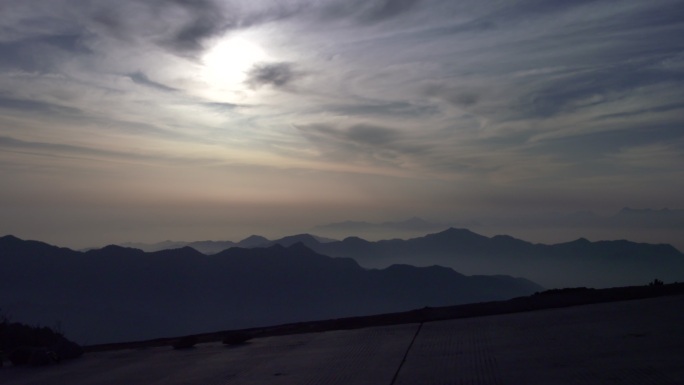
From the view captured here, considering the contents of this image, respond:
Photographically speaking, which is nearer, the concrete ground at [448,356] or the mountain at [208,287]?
the concrete ground at [448,356]

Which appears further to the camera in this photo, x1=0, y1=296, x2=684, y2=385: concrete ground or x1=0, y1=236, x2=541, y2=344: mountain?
x1=0, y1=236, x2=541, y2=344: mountain

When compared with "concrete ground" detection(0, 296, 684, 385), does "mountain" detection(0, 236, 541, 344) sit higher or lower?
higher

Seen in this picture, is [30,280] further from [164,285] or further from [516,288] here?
[516,288]

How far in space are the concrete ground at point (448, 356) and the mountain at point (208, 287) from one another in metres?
95.0

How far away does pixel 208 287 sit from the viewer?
137500 millimetres

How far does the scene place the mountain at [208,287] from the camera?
11550 centimetres

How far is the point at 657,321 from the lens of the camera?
9.55m

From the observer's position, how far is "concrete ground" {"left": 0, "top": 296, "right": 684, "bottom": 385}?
22.9 feet

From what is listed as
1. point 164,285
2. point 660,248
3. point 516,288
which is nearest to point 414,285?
point 516,288

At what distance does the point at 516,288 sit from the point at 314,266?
46.3 metres

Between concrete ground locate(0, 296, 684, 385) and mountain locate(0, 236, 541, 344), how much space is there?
95.0 meters

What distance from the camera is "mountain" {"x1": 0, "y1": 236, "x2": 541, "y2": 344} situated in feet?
379

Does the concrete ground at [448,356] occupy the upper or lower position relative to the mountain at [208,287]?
lower

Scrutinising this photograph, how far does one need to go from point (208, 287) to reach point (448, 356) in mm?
133278
